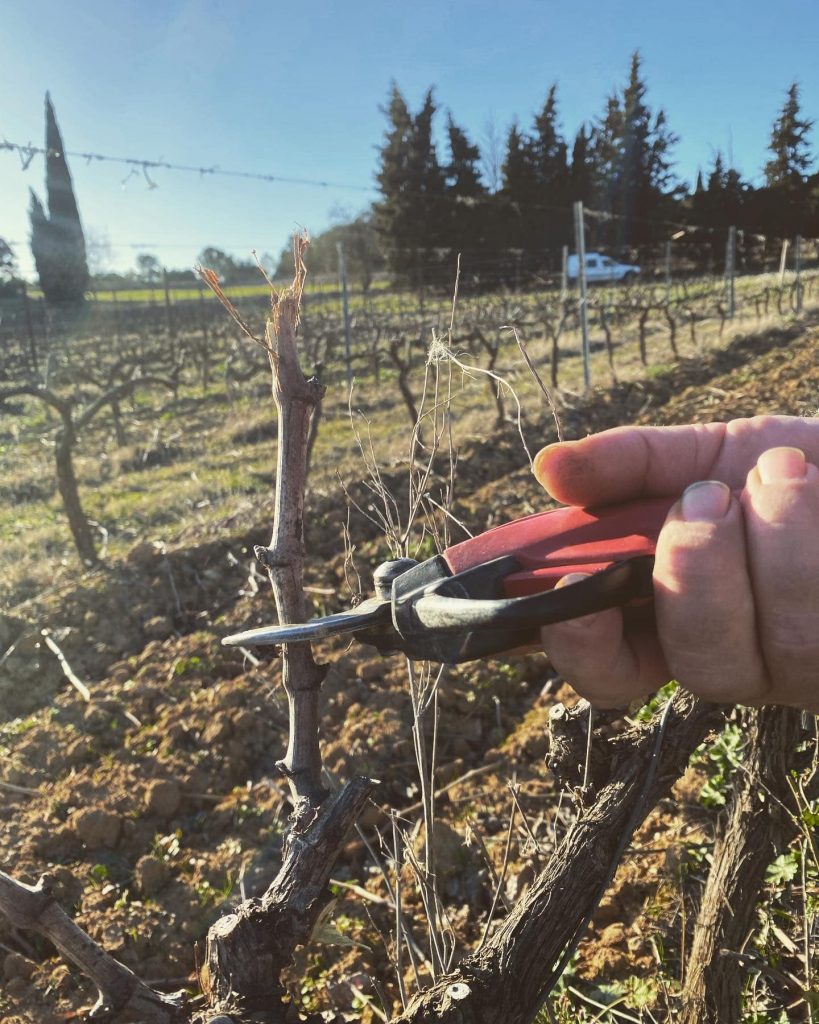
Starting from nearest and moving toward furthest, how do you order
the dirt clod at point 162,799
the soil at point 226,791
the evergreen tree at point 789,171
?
the soil at point 226,791, the dirt clod at point 162,799, the evergreen tree at point 789,171

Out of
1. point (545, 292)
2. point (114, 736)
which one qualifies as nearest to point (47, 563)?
point (114, 736)

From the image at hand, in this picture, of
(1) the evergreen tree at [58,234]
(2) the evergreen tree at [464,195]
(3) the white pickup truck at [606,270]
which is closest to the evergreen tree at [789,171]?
(3) the white pickup truck at [606,270]

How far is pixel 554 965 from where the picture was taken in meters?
1.43

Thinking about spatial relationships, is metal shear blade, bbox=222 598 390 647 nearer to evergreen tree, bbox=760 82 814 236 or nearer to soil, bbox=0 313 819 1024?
soil, bbox=0 313 819 1024

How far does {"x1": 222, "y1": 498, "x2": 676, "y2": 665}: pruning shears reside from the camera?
39.9 inches

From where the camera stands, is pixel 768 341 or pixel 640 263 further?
pixel 640 263

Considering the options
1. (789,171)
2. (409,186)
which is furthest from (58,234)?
(789,171)

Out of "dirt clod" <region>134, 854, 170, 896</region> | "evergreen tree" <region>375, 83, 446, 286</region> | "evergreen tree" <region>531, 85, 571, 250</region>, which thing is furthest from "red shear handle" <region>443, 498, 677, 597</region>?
"evergreen tree" <region>531, 85, 571, 250</region>

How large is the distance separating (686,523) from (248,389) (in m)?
17.0

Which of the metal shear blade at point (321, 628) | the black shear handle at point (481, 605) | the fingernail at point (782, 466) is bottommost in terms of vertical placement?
the metal shear blade at point (321, 628)

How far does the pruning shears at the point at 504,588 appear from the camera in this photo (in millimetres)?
1014

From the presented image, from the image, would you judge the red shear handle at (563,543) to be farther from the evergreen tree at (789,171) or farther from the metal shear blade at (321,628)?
the evergreen tree at (789,171)

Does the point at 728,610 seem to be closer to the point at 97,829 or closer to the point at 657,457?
the point at 657,457

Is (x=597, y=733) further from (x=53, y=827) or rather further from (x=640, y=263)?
(x=640, y=263)
